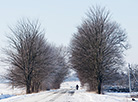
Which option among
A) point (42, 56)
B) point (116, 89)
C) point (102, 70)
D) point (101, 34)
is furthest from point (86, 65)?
point (116, 89)

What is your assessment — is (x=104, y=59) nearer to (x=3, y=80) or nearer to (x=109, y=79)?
(x=109, y=79)

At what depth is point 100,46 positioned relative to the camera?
108ft

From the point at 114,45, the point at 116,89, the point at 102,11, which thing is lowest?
the point at 116,89

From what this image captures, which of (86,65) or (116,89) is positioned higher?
(86,65)

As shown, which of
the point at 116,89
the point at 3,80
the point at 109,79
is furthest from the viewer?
the point at 116,89

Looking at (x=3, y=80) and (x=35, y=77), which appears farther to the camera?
(x=35, y=77)

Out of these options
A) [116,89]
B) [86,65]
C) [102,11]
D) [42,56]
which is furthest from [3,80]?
[116,89]

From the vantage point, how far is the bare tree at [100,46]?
33.4m

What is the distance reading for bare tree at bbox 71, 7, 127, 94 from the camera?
33406 millimetres

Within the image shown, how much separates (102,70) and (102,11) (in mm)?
7707

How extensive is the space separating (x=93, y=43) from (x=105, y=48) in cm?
170

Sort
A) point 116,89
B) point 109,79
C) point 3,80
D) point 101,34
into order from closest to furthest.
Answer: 1. point 101,34
2. point 109,79
3. point 3,80
4. point 116,89

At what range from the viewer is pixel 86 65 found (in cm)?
3675

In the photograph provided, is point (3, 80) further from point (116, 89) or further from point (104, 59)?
point (116, 89)
